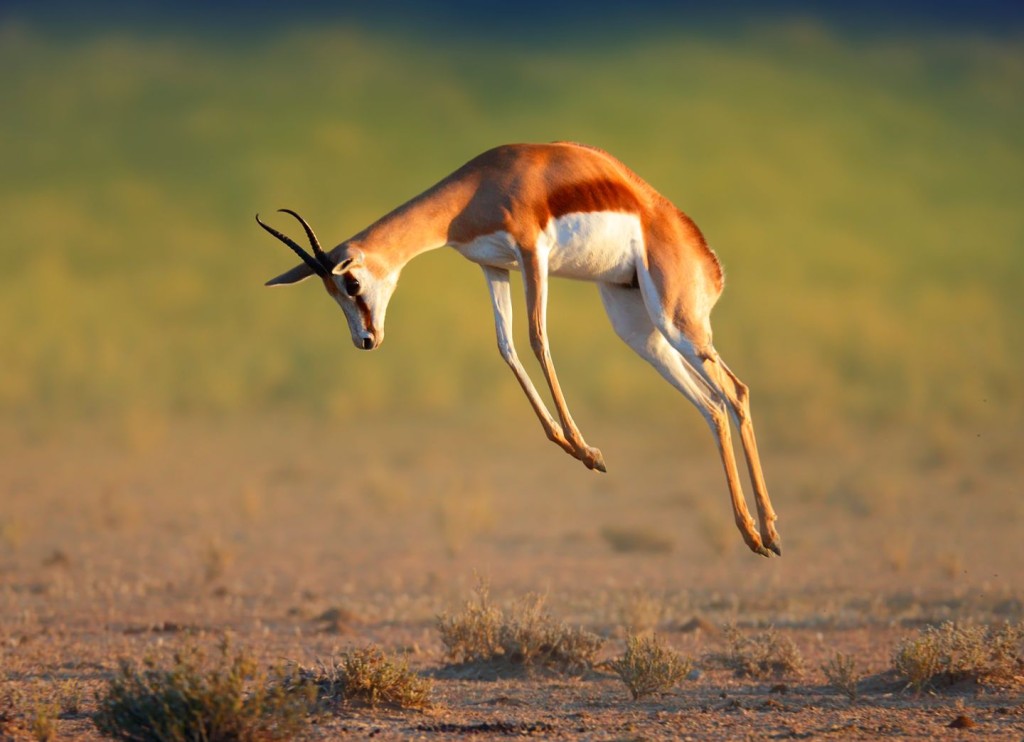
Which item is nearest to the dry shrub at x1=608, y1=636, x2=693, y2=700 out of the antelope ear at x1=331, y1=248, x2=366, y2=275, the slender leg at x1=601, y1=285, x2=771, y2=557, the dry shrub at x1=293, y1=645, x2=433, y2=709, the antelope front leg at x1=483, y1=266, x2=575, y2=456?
the slender leg at x1=601, y1=285, x2=771, y2=557

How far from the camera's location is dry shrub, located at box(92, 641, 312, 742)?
891cm

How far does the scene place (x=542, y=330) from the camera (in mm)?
10422

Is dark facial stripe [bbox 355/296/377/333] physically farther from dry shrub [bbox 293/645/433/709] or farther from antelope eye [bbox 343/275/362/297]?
dry shrub [bbox 293/645/433/709]

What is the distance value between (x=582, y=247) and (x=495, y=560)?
48.2 feet

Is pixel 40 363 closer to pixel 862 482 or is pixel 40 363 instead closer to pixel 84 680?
pixel 862 482

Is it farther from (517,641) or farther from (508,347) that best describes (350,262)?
(517,641)

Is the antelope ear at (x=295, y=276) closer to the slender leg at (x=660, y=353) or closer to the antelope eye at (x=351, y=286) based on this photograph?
the antelope eye at (x=351, y=286)

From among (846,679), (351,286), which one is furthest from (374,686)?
(846,679)

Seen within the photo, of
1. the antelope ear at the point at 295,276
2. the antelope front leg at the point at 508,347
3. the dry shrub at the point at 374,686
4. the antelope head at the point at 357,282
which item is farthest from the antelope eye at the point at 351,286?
the dry shrub at the point at 374,686

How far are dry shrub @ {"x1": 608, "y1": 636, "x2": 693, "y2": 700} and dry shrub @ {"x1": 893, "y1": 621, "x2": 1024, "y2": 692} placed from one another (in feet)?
6.12

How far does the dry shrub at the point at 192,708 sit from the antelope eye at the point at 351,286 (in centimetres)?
253

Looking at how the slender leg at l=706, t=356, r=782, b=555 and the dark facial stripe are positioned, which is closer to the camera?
the dark facial stripe

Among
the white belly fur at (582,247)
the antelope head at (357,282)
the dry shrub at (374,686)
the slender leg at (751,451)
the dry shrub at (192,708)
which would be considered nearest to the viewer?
the dry shrub at (192,708)

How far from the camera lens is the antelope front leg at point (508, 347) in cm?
1040
